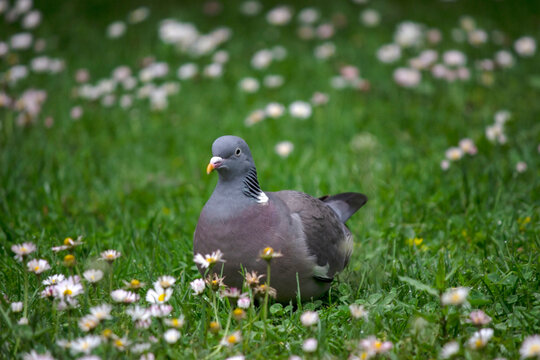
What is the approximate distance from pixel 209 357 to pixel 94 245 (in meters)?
1.43

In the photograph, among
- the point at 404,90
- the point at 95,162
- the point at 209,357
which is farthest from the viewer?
the point at 404,90

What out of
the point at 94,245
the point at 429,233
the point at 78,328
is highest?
the point at 78,328

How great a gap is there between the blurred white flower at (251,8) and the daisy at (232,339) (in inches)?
234

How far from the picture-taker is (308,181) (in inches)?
174

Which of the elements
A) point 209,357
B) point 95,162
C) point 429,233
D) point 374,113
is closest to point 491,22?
point 374,113

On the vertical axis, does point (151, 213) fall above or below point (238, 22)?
below

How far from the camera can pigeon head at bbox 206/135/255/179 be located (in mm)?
2824

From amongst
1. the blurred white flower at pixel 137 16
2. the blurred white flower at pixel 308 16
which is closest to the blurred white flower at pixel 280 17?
the blurred white flower at pixel 308 16

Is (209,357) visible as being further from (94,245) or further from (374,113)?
(374,113)

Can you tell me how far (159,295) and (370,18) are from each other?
5.29m

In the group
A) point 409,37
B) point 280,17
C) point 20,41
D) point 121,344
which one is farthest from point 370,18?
point 121,344

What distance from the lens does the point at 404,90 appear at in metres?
5.80

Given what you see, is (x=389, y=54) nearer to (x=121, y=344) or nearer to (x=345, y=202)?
(x=345, y=202)

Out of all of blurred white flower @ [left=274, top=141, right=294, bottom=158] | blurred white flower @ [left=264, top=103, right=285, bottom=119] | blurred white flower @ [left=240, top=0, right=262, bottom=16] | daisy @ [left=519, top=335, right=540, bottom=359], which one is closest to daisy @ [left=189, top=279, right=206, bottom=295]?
daisy @ [left=519, top=335, right=540, bottom=359]
